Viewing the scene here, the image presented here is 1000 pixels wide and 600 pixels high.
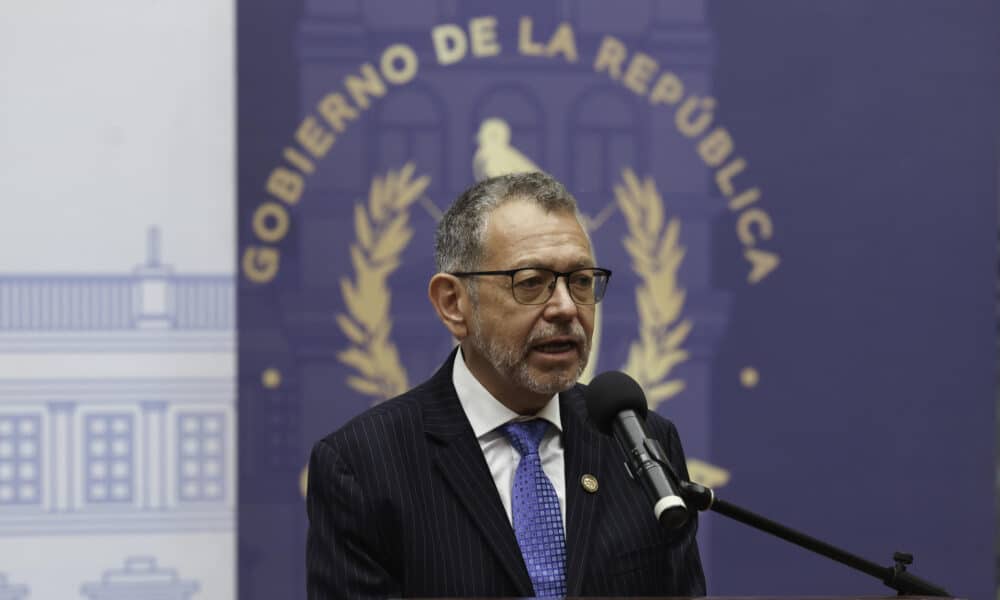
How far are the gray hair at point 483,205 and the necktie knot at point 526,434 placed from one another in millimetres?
293

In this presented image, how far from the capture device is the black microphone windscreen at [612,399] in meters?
1.55

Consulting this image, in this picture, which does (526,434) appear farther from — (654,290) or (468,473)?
(654,290)

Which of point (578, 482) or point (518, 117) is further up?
point (518, 117)

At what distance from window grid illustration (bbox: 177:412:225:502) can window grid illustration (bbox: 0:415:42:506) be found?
42 cm

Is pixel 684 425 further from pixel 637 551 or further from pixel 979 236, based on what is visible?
pixel 637 551

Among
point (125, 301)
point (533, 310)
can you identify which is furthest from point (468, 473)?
point (125, 301)

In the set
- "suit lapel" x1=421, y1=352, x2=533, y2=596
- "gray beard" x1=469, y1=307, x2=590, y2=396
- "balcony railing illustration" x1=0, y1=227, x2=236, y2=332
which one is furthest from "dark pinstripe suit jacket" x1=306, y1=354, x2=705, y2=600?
"balcony railing illustration" x1=0, y1=227, x2=236, y2=332

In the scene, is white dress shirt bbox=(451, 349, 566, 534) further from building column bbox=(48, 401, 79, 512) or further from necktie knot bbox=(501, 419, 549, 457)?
building column bbox=(48, 401, 79, 512)

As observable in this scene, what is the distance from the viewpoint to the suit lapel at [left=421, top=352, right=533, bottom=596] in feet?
5.92

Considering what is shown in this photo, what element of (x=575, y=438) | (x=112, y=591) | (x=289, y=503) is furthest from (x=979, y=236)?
(x=112, y=591)

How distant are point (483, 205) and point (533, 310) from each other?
222mm

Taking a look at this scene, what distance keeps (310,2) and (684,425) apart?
1.72 metres

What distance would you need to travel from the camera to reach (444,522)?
6.04ft

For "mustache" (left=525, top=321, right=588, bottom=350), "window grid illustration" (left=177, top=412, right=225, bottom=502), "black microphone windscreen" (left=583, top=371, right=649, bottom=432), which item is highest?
"mustache" (left=525, top=321, right=588, bottom=350)
